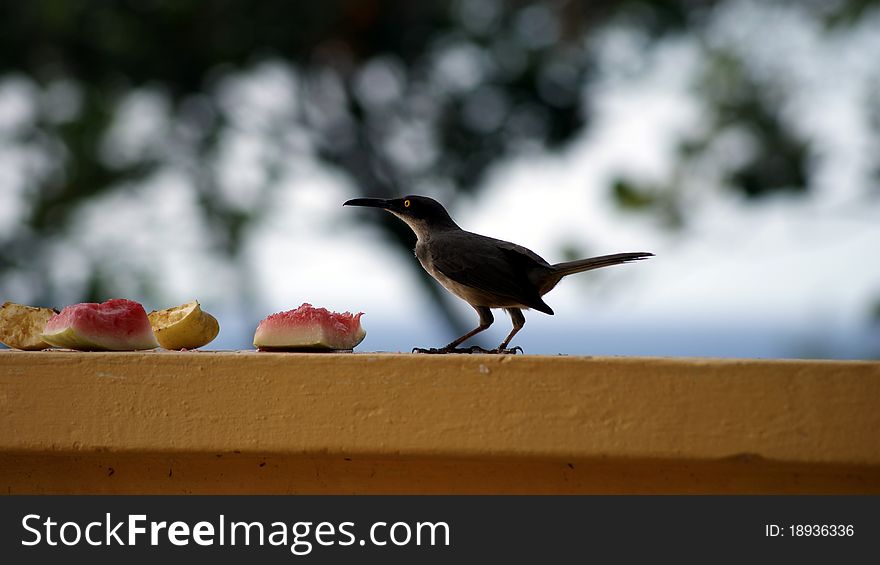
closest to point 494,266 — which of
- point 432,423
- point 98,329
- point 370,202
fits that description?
point 370,202

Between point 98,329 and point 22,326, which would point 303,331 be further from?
point 22,326

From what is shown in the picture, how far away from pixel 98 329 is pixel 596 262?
141 cm

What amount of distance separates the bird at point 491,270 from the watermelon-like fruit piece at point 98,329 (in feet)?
2.27

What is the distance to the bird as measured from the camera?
3.01 m

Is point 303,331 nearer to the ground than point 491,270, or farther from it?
nearer to the ground

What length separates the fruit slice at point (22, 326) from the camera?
107 inches

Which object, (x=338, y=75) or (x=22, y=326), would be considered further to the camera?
(x=338, y=75)

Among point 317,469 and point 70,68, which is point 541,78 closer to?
point 70,68

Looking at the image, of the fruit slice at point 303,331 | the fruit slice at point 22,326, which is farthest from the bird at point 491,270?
the fruit slice at point 22,326

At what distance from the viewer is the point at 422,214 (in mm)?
3467

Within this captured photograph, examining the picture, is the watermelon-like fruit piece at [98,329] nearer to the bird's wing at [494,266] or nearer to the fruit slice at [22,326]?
the fruit slice at [22,326]

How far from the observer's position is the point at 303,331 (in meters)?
2.57

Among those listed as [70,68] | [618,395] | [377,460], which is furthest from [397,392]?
[70,68]

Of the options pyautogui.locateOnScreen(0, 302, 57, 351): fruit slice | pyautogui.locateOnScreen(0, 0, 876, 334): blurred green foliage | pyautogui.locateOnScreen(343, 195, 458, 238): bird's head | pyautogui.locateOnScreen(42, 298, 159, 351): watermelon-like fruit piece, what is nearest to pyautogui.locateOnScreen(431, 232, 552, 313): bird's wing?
pyautogui.locateOnScreen(343, 195, 458, 238): bird's head
